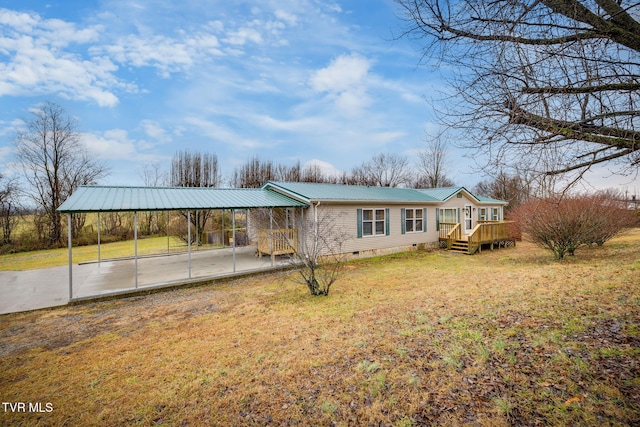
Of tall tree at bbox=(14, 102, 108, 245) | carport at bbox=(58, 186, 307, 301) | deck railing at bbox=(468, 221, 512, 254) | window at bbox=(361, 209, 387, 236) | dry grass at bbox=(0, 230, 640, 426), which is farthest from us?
tall tree at bbox=(14, 102, 108, 245)

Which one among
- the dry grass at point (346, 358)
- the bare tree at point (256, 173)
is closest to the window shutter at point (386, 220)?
the dry grass at point (346, 358)

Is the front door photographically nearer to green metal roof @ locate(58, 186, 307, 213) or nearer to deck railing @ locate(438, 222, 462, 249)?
deck railing @ locate(438, 222, 462, 249)

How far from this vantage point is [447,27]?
3299 mm

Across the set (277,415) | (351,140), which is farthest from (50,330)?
(351,140)

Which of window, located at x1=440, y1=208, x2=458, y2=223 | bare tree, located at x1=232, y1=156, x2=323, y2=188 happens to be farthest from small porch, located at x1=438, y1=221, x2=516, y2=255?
bare tree, located at x1=232, y1=156, x2=323, y2=188

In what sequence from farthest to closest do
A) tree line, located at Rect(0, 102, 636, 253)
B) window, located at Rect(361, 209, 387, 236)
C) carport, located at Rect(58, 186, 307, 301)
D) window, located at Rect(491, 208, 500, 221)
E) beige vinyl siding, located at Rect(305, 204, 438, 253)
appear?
window, located at Rect(491, 208, 500, 221), tree line, located at Rect(0, 102, 636, 253), window, located at Rect(361, 209, 387, 236), beige vinyl siding, located at Rect(305, 204, 438, 253), carport, located at Rect(58, 186, 307, 301)

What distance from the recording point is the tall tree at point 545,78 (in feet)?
9.07

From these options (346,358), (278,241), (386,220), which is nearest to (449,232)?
(386,220)

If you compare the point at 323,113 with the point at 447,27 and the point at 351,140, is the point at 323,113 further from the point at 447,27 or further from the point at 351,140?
the point at 447,27

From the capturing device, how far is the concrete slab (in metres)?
7.72

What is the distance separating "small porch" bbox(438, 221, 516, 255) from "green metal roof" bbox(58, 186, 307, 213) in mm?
9208

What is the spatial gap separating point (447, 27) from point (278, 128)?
20834 mm

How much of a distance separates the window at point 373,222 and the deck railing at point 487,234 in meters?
4.68

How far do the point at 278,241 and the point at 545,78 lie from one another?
33.5 feet
